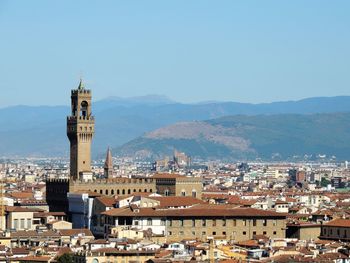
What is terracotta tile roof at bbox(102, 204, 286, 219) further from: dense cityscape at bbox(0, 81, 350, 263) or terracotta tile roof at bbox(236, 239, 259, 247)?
terracotta tile roof at bbox(236, 239, 259, 247)

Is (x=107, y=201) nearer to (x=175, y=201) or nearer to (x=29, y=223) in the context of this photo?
(x=175, y=201)

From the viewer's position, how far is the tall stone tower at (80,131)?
87938 mm

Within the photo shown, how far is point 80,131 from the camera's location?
8881cm

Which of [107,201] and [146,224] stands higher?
[107,201]

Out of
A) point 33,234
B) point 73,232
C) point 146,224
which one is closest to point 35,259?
point 33,234

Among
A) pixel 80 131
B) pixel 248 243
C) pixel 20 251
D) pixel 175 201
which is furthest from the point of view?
pixel 80 131

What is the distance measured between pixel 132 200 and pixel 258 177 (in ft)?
369

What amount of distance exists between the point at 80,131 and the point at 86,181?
17.2 feet

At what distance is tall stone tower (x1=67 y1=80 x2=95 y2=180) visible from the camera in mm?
87938

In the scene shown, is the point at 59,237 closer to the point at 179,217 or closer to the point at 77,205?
the point at 179,217

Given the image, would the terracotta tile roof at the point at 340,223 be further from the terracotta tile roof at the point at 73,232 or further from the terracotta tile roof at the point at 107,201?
the terracotta tile roof at the point at 73,232

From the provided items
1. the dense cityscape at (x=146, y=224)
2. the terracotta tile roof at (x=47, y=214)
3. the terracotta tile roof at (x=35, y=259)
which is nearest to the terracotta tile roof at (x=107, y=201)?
the dense cityscape at (x=146, y=224)

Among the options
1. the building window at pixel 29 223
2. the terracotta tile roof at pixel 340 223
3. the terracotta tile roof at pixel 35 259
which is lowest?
the terracotta tile roof at pixel 35 259

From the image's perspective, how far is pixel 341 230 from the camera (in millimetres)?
70625
